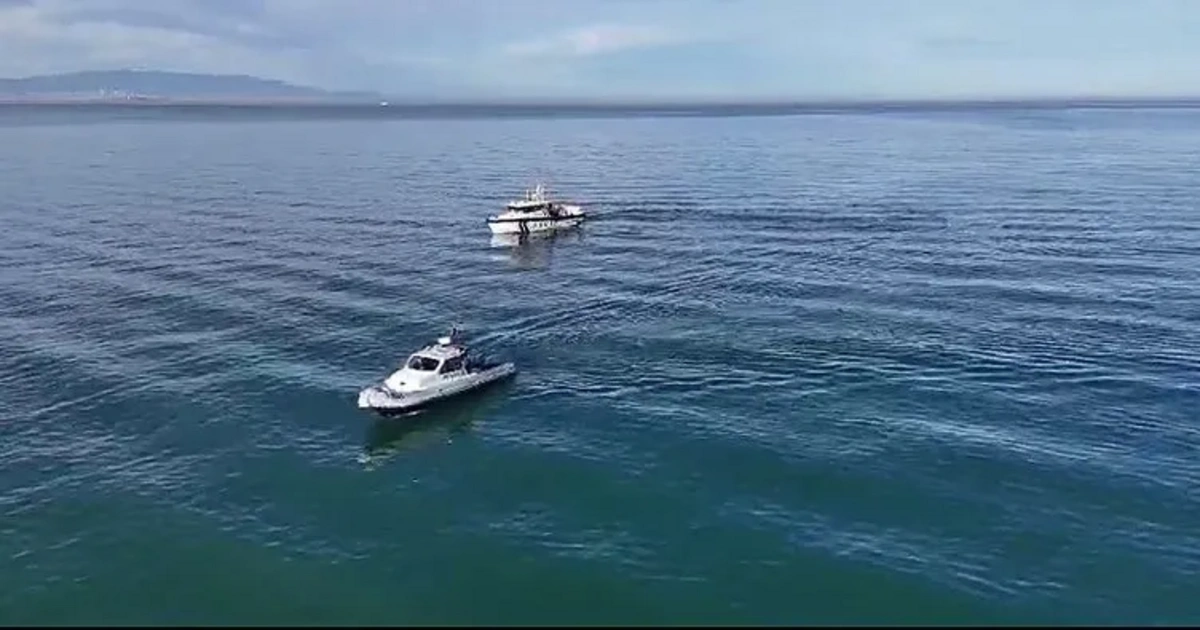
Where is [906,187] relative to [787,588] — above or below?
above

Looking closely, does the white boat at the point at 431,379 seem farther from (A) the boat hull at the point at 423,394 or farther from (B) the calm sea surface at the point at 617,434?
(B) the calm sea surface at the point at 617,434

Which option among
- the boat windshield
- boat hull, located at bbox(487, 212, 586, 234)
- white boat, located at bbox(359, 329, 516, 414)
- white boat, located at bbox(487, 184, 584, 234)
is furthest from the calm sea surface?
white boat, located at bbox(487, 184, 584, 234)

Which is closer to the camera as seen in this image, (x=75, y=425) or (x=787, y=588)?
(x=787, y=588)

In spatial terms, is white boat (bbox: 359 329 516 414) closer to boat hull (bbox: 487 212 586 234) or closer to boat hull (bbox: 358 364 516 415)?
boat hull (bbox: 358 364 516 415)

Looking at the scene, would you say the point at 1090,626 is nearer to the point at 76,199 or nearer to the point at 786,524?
the point at 786,524

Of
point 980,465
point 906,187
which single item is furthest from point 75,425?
point 906,187

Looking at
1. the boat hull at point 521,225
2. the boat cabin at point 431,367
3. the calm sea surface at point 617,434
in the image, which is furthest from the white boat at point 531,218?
the boat cabin at point 431,367

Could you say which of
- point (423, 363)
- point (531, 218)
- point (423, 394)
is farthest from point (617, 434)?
point (531, 218)
